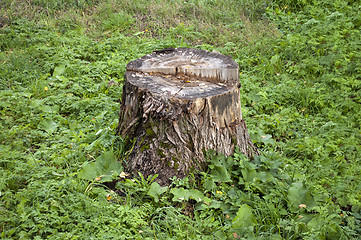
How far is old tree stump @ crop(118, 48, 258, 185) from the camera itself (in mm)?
2826

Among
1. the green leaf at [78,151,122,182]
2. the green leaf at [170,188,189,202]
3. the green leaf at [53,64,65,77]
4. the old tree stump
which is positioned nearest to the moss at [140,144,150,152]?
the old tree stump

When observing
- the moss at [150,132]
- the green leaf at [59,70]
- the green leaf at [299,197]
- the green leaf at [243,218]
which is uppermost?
the green leaf at [59,70]

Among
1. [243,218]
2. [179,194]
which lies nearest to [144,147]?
[179,194]

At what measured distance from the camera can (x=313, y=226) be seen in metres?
2.52

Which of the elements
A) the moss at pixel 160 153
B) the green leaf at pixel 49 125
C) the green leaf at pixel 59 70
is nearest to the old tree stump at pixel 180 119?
the moss at pixel 160 153

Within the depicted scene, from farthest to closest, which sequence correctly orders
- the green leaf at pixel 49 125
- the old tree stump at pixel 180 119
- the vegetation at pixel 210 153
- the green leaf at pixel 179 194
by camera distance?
the green leaf at pixel 49 125, the old tree stump at pixel 180 119, the green leaf at pixel 179 194, the vegetation at pixel 210 153

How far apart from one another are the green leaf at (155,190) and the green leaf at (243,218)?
0.65m

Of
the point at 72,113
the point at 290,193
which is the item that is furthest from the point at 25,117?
the point at 290,193

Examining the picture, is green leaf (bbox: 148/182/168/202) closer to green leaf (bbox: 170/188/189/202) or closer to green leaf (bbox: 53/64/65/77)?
green leaf (bbox: 170/188/189/202)

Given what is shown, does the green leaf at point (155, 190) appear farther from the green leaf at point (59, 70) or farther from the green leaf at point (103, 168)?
the green leaf at point (59, 70)

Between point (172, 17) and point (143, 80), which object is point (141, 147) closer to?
point (143, 80)

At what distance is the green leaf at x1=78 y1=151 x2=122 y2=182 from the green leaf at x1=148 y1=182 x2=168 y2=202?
15.1 inches

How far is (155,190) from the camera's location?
2746 mm

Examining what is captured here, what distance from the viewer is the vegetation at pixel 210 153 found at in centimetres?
255
